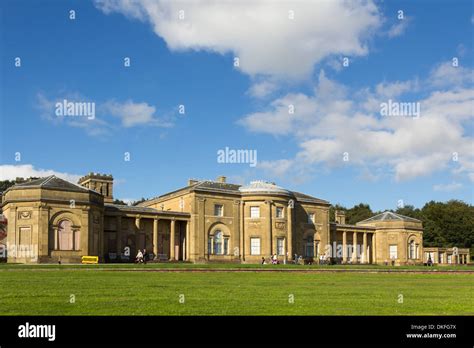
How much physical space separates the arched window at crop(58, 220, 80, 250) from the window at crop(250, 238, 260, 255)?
20.4 meters

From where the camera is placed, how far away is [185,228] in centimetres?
6425

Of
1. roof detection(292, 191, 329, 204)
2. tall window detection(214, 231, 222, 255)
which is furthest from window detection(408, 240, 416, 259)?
tall window detection(214, 231, 222, 255)

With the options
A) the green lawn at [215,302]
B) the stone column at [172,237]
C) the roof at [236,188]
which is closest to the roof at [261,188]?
the roof at [236,188]

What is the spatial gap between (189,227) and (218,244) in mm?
3705

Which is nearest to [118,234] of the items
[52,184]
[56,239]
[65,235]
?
[65,235]

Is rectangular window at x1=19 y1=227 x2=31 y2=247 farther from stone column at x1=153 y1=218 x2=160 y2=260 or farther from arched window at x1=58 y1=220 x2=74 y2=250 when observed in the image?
stone column at x1=153 y1=218 x2=160 y2=260

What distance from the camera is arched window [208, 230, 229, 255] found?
63.7 metres

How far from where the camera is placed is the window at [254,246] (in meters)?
65.2

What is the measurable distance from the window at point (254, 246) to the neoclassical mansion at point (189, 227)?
0.11m

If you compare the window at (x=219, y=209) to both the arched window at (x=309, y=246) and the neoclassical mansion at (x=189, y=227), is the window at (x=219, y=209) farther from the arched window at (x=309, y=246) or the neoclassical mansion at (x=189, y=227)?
the arched window at (x=309, y=246)

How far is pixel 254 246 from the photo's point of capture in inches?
2576
